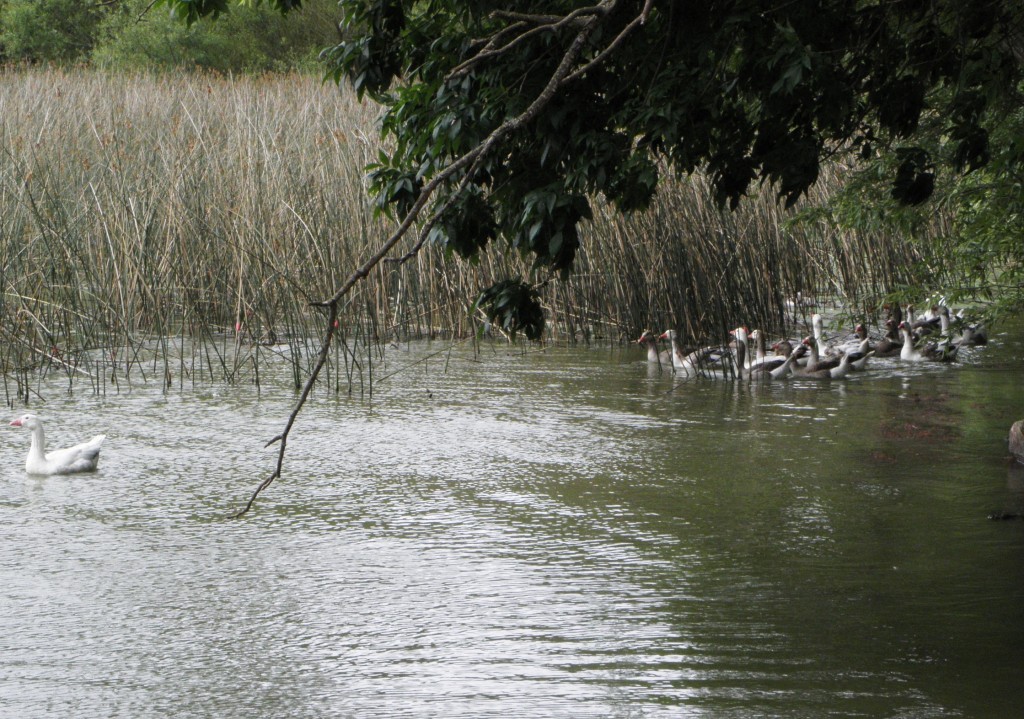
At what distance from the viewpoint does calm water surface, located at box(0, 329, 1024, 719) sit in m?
3.36

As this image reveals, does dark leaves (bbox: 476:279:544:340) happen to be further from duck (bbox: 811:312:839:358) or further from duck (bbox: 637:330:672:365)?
duck (bbox: 811:312:839:358)

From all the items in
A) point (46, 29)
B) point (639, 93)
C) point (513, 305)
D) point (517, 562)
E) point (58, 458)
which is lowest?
point (517, 562)

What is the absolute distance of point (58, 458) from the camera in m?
5.80

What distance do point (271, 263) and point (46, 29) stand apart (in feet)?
60.7

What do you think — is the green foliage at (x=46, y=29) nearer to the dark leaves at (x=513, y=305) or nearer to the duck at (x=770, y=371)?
the duck at (x=770, y=371)

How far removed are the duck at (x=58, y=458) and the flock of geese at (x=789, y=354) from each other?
424 centimetres

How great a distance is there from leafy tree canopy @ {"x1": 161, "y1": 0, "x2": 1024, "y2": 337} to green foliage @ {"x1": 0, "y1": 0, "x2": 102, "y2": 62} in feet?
68.6

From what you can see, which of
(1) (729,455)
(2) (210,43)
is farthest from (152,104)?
(2) (210,43)

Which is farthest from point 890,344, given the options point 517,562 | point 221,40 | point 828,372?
point 221,40

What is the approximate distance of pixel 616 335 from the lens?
10.1 m

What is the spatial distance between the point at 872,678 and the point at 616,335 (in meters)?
6.78

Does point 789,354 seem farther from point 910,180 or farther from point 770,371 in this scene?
point 910,180

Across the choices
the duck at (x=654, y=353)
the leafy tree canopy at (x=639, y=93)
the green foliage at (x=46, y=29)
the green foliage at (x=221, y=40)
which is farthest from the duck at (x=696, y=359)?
the green foliage at (x=46, y=29)

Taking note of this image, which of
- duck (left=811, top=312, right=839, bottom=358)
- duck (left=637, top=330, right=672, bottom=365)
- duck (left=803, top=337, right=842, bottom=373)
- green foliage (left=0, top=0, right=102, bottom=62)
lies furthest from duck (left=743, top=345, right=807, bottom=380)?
green foliage (left=0, top=0, right=102, bottom=62)
